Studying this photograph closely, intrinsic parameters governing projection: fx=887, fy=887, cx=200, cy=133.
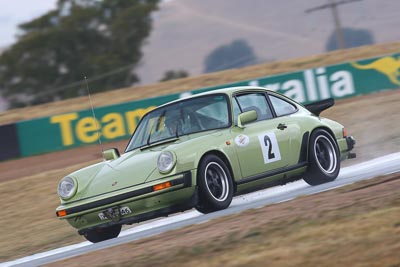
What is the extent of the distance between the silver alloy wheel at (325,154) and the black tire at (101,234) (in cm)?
252

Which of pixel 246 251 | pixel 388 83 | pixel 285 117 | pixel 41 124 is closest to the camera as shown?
pixel 246 251

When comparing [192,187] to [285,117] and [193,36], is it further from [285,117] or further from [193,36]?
[193,36]

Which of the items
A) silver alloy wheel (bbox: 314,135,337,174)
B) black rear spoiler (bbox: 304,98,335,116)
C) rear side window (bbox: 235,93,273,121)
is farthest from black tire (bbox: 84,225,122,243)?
black rear spoiler (bbox: 304,98,335,116)

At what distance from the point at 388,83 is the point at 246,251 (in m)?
19.4

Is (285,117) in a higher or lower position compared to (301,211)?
higher

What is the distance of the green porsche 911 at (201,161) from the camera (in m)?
8.34

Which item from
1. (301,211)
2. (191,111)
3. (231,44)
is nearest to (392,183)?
(301,211)

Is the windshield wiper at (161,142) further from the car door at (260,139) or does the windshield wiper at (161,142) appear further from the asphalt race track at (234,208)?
the asphalt race track at (234,208)

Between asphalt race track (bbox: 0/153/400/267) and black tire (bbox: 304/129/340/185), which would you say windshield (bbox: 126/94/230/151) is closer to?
asphalt race track (bbox: 0/153/400/267)

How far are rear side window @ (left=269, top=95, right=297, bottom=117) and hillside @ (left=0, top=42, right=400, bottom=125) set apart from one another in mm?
20504

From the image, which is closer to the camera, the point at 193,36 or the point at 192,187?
the point at 192,187

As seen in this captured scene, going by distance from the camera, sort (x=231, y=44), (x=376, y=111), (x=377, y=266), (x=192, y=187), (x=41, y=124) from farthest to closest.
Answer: (x=231, y=44), (x=41, y=124), (x=376, y=111), (x=192, y=187), (x=377, y=266)

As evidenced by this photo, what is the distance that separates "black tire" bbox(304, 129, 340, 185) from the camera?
1003 centimetres

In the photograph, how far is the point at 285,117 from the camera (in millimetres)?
9992
